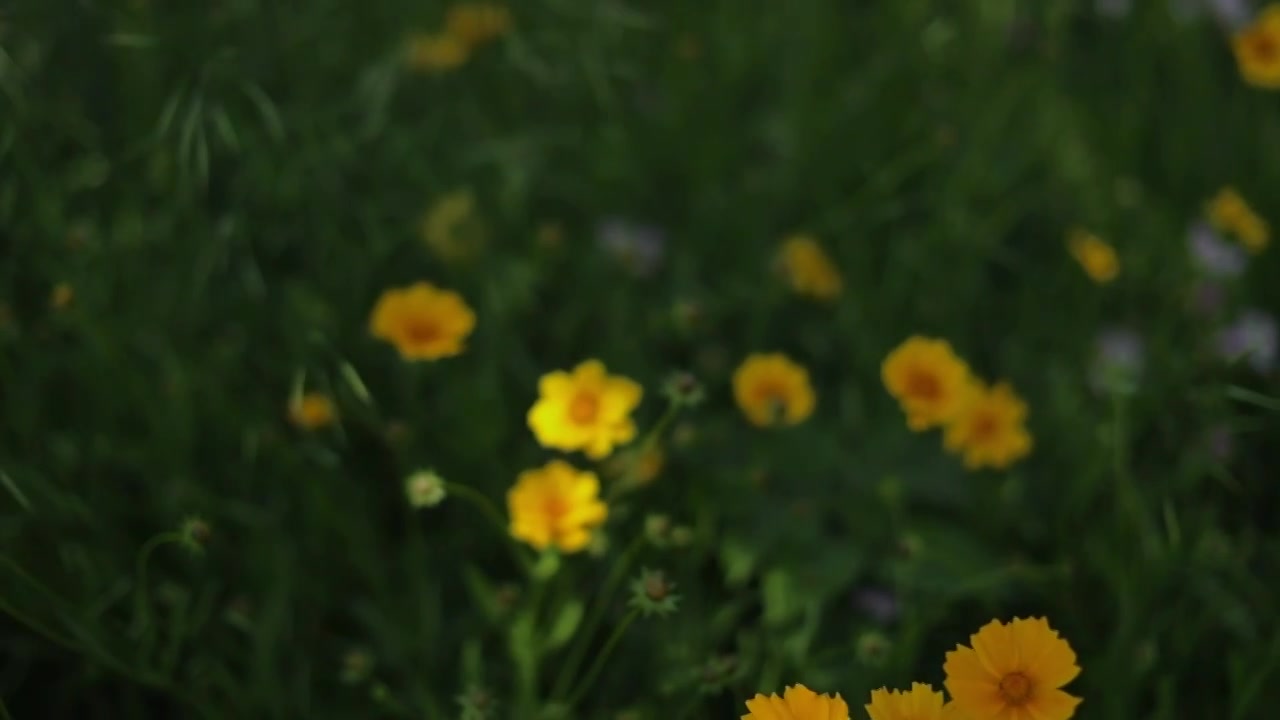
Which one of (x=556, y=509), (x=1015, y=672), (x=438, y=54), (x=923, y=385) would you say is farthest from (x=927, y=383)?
(x=438, y=54)

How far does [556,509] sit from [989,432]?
1.63ft

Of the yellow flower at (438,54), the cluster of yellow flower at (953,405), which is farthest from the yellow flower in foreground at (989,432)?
the yellow flower at (438,54)

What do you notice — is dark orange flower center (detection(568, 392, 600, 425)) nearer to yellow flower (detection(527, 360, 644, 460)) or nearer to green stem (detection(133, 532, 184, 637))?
yellow flower (detection(527, 360, 644, 460))

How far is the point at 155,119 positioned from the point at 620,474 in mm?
712

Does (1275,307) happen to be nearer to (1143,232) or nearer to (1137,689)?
(1143,232)

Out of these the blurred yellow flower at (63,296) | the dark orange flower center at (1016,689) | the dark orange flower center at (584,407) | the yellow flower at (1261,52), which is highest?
the dark orange flower center at (1016,689)

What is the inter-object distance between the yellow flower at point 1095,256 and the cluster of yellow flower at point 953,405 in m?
0.23

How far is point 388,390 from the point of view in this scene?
1.45 m

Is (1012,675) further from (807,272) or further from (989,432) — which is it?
(807,272)

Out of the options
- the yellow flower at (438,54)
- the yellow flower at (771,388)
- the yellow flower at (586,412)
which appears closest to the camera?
the yellow flower at (586,412)

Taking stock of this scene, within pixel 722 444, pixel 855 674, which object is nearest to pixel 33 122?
pixel 722 444

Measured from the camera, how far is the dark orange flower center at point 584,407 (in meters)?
1.12

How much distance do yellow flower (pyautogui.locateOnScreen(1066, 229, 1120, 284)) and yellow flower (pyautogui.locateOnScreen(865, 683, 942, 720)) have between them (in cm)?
87

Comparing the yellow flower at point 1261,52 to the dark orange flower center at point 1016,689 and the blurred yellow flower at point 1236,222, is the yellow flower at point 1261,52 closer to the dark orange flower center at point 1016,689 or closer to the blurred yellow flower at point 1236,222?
the blurred yellow flower at point 1236,222
